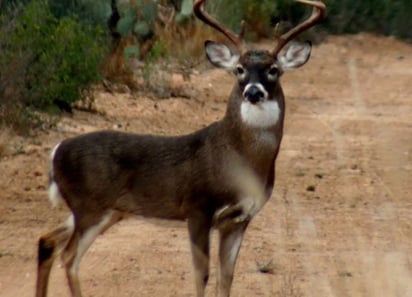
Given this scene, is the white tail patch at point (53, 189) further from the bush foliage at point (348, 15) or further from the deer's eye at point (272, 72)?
the bush foliage at point (348, 15)

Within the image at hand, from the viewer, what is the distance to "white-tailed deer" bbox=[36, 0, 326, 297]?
8844mm

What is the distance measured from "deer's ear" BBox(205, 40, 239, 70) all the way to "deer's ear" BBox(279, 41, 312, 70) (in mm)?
335

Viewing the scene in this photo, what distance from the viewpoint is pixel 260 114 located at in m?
8.96

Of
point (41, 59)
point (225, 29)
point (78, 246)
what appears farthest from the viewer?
point (41, 59)

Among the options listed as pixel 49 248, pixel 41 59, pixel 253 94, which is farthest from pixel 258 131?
pixel 41 59

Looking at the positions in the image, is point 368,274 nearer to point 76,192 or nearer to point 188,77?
point 76,192

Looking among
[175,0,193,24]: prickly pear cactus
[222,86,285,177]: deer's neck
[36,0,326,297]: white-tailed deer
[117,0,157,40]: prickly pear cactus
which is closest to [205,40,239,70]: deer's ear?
[36,0,326,297]: white-tailed deer

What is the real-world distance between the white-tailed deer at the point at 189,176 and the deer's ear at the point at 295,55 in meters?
0.29

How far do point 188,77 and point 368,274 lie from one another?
10592 mm

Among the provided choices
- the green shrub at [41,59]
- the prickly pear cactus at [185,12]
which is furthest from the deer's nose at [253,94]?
A: the prickly pear cactus at [185,12]

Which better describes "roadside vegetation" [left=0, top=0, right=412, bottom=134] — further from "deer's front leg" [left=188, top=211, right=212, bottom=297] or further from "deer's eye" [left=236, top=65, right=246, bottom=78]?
"deer's front leg" [left=188, top=211, right=212, bottom=297]

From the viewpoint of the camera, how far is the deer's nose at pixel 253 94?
8.78 m

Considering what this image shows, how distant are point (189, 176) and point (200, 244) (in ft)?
1.45

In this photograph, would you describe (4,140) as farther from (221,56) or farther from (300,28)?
(300,28)
